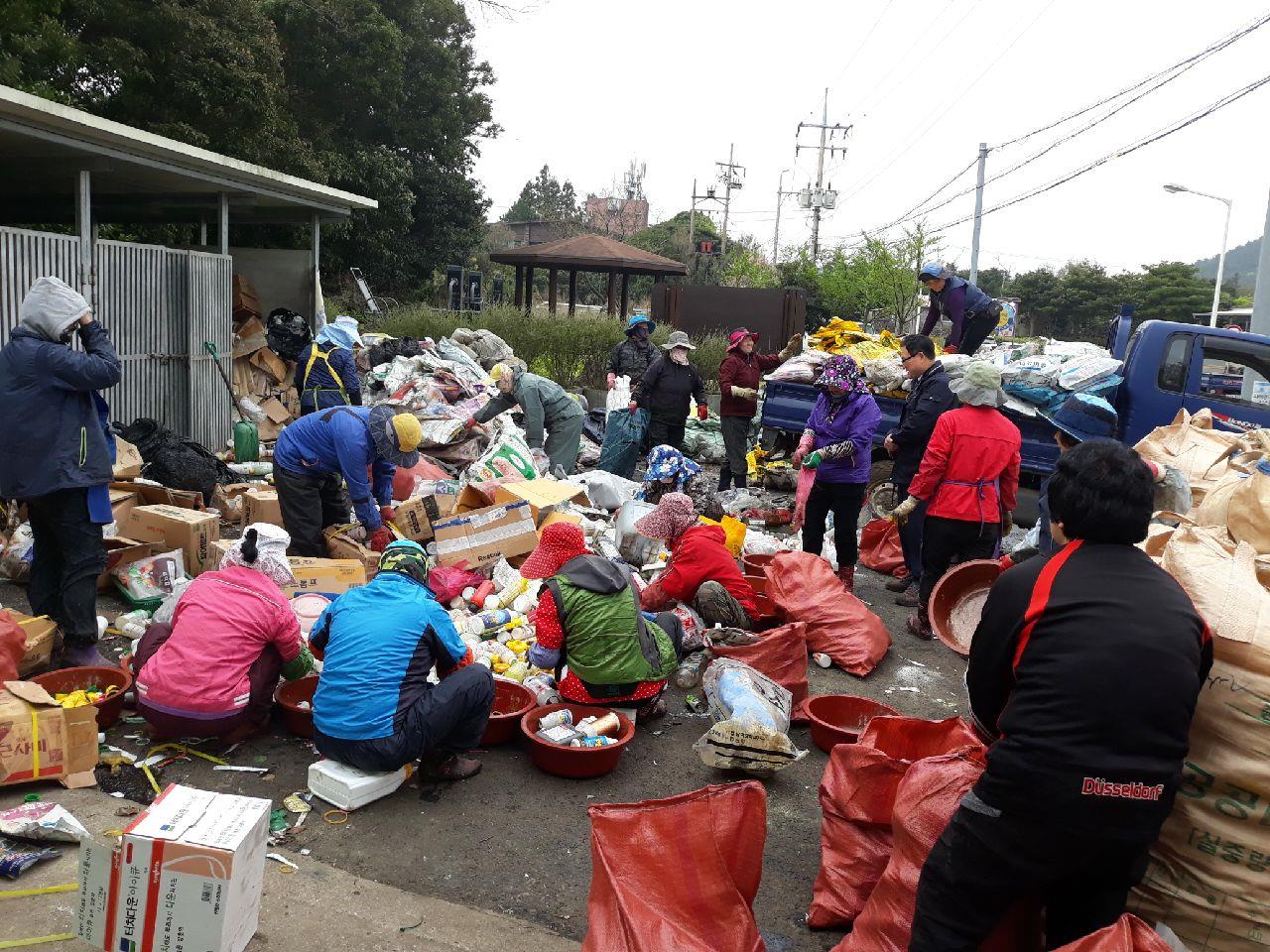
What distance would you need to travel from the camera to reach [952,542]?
19.7ft

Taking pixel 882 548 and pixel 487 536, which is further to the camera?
pixel 882 548

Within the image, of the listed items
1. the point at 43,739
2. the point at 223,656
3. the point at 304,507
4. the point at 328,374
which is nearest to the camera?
the point at 43,739

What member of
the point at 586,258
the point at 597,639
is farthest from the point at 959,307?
the point at 586,258

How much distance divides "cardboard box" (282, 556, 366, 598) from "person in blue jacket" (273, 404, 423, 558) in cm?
36

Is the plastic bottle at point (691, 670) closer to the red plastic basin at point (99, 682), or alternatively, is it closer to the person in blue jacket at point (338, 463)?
the person in blue jacket at point (338, 463)

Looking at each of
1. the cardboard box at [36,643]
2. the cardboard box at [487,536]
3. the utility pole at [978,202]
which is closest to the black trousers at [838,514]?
the cardboard box at [487,536]

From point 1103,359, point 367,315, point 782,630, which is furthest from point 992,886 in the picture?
point 367,315

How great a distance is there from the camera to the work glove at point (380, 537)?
20.2 feet

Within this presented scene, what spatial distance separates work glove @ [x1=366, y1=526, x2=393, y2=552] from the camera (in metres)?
6.17

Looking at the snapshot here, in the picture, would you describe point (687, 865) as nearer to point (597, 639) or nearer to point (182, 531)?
point (597, 639)

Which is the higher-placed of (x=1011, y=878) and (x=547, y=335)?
(x=547, y=335)

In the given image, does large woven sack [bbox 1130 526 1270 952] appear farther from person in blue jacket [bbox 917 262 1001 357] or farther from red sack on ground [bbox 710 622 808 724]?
person in blue jacket [bbox 917 262 1001 357]

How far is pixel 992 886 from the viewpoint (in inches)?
90.5

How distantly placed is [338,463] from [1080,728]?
5088 mm
